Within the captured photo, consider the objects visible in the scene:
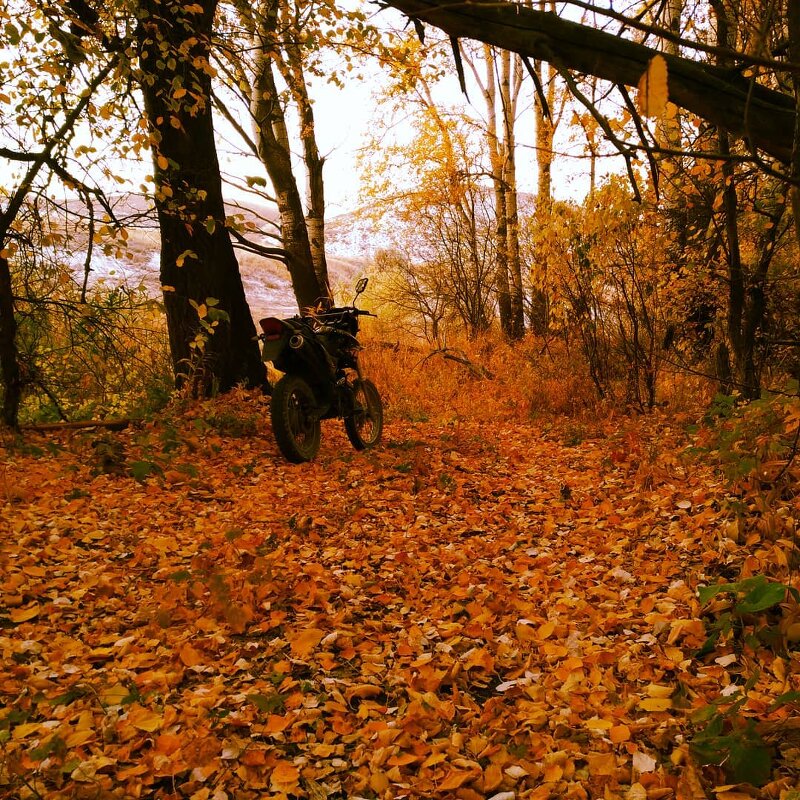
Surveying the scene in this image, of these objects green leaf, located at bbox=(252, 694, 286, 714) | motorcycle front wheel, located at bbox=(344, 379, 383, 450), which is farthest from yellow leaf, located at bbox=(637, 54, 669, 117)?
motorcycle front wheel, located at bbox=(344, 379, 383, 450)

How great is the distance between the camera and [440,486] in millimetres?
4969

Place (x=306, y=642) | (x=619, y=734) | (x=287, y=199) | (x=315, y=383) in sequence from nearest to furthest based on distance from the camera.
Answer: (x=619, y=734) < (x=306, y=642) < (x=315, y=383) < (x=287, y=199)

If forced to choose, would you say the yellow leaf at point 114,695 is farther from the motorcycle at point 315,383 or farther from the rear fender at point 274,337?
the rear fender at point 274,337

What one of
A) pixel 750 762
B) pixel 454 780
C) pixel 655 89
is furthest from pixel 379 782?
pixel 655 89

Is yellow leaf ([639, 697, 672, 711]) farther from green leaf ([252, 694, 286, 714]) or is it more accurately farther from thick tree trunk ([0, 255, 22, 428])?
thick tree trunk ([0, 255, 22, 428])

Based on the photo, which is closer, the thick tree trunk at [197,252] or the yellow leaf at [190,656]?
the yellow leaf at [190,656]

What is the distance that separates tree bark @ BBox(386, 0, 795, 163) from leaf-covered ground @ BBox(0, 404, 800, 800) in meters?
1.80

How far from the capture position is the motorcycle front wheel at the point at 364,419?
5824mm

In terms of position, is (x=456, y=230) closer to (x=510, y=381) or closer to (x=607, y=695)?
(x=510, y=381)

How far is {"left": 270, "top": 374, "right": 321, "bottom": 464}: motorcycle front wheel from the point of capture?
5.03 meters

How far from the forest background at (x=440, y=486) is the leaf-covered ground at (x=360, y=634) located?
2 centimetres

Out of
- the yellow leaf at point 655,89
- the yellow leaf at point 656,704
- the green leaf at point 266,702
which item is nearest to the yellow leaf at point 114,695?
the green leaf at point 266,702

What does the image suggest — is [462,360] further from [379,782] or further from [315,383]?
[379,782]

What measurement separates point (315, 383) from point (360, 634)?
10.5 feet
